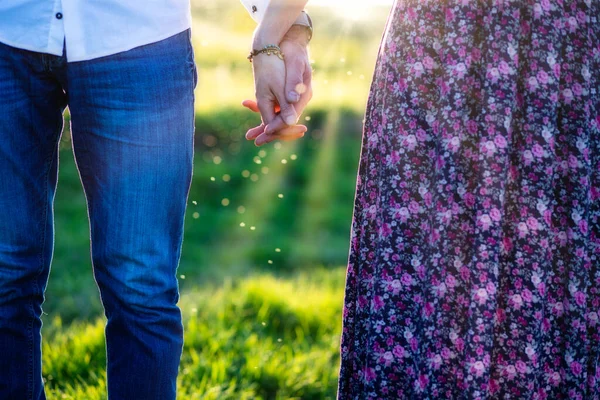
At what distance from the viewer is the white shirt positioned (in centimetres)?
148

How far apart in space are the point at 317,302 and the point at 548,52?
2.15m

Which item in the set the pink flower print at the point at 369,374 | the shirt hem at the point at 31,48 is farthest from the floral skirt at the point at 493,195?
the shirt hem at the point at 31,48

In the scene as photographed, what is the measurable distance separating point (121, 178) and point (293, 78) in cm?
46

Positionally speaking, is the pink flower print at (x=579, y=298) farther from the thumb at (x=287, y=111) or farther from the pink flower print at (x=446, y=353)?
the thumb at (x=287, y=111)

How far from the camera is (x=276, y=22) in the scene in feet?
5.67

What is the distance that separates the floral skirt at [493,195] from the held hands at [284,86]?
20cm

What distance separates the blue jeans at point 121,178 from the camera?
5.05ft

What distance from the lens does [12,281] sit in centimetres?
163

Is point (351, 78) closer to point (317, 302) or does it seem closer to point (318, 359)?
point (317, 302)

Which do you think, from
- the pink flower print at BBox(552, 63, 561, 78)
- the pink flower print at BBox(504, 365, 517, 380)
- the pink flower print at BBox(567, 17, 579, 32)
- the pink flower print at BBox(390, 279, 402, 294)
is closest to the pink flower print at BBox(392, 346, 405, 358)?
the pink flower print at BBox(390, 279, 402, 294)

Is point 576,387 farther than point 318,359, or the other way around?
point 318,359

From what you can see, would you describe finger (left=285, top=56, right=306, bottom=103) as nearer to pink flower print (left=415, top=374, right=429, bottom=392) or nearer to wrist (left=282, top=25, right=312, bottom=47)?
wrist (left=282, top=25, right=312, bottom=47)

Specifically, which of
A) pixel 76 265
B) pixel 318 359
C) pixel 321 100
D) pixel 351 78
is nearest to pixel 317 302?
pixel 318 359

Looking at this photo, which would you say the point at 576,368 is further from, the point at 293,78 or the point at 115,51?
the point at 115,51
